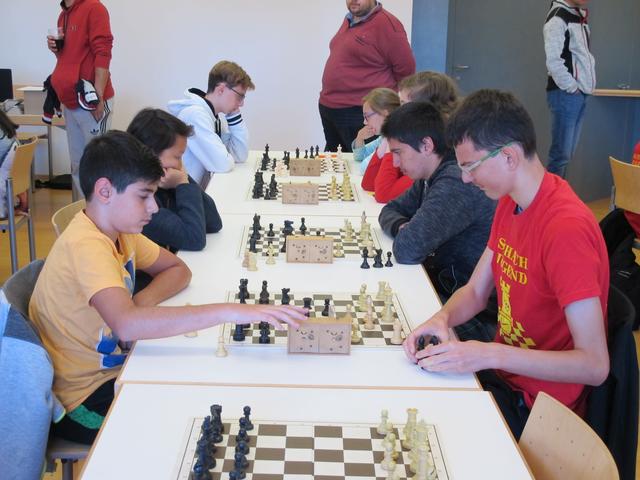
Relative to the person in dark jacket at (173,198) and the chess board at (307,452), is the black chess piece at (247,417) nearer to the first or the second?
the chess board at (307,452)

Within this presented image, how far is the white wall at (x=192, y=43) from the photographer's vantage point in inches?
276

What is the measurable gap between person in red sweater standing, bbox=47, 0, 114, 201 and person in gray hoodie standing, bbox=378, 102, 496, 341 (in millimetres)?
3318

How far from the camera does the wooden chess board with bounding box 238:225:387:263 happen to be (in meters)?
2.80

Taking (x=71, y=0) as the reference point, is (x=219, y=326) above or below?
below

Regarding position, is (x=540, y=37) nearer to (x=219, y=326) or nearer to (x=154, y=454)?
(x=219, y=326)

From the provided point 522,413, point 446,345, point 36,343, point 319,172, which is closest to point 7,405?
point 36,343

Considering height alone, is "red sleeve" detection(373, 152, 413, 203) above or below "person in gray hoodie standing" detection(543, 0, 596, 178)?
below

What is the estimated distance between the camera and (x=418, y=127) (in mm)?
2859

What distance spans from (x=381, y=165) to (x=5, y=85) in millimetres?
4446

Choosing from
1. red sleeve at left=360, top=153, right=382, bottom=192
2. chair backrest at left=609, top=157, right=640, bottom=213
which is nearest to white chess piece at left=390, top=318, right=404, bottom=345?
red sleeve at left=360, top=153, right=382, bottom=192

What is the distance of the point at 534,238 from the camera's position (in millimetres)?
1969

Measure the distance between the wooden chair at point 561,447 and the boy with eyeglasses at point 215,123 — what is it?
2966mm

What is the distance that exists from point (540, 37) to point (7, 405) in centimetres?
623

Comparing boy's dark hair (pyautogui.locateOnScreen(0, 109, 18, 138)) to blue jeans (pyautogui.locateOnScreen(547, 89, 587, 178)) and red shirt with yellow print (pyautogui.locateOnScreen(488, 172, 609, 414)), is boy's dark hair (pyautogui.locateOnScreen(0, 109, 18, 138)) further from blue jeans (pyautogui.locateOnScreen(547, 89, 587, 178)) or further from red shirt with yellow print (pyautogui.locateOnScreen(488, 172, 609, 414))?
blue jeans (pyautogui.locateOnScreen(547, 89, 587, 178))
